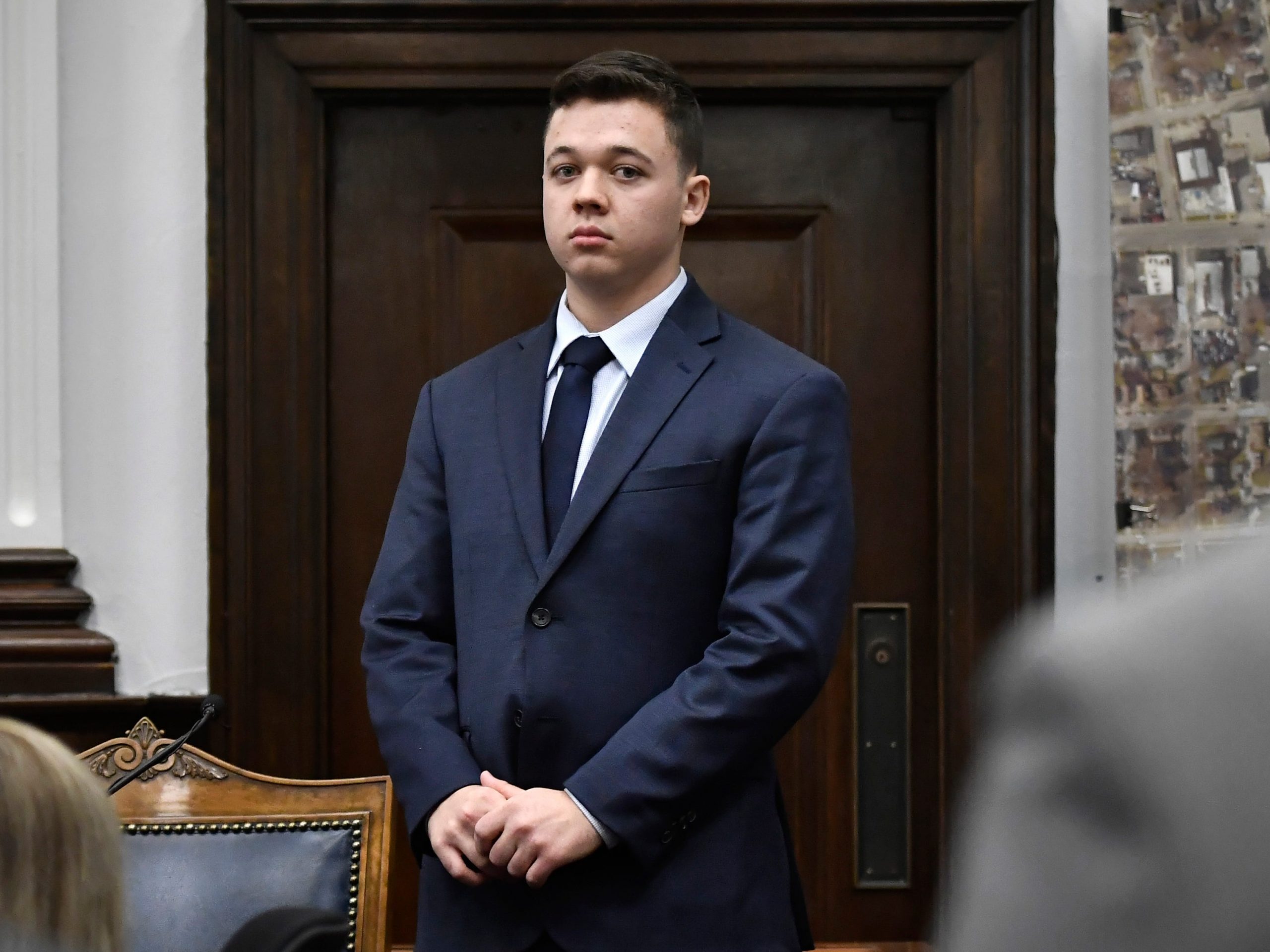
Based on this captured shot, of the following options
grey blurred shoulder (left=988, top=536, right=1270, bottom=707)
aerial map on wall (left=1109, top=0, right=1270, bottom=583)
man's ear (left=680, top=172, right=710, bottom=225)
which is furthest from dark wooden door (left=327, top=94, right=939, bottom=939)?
grey blurred shoulder (left=988, top=536, right=1270, bottom=707)

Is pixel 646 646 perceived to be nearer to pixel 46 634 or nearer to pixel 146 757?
pixel 146 757

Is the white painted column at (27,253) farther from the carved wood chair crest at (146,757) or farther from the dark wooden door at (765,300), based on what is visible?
the carved wood chair crest at (146,757)

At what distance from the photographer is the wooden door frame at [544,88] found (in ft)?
8.50

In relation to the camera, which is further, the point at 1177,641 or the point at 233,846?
the point at 233,846

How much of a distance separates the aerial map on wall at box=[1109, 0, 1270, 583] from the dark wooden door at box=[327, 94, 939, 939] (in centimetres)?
35

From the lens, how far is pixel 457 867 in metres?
1.53

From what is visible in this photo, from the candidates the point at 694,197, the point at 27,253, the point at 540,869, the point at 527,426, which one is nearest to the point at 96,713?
the point at 27,253

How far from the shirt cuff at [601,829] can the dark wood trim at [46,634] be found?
136 cm

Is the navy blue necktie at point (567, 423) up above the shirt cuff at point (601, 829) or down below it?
above

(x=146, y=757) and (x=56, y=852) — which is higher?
(x=56, y=852)

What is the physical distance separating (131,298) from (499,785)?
1461 millimetres

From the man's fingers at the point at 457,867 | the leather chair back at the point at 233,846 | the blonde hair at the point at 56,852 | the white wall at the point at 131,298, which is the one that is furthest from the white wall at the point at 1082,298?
the blonde hair at the point at 56,852

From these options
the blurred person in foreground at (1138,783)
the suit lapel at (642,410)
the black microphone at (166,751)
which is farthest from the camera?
the black microphone at (166,751)

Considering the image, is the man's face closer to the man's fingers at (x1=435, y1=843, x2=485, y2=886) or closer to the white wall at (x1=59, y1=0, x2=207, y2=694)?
the man's fingers at (x1=435, y1=843, x2=485, y2=886)
